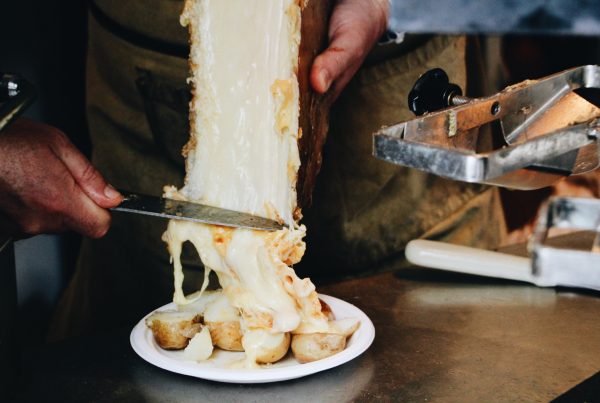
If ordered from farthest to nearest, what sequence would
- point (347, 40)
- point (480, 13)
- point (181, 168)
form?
point (480, 13) < point (181, 168) < point (347, 40)

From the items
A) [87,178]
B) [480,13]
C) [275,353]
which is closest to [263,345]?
[275,353]

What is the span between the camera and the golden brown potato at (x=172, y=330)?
1.04 meters

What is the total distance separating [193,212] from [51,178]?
0.23 m

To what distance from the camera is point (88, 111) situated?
1.80 m

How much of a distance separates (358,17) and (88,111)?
75 cm

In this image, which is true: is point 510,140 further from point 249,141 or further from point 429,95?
point 249,141

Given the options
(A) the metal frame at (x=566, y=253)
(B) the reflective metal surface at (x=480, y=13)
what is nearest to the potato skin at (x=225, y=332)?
(A) the metal frame at (x=566, y=253)

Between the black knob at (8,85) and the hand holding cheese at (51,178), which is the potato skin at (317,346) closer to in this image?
the hand holding cheese at (51,178)

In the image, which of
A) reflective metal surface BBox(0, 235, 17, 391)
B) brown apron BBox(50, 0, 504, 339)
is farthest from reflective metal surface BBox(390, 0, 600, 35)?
reflective metal surface BBox(0, 235, 17, 391)

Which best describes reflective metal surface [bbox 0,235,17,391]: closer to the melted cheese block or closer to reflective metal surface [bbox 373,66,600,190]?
the melted cheese block

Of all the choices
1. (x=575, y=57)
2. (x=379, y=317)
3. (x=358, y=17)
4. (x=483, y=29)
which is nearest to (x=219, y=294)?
(x=379, y=317)

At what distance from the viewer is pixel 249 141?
108cm

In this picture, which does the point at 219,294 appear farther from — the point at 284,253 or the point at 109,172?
the point at 109,172

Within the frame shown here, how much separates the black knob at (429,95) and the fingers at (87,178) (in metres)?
0.44
